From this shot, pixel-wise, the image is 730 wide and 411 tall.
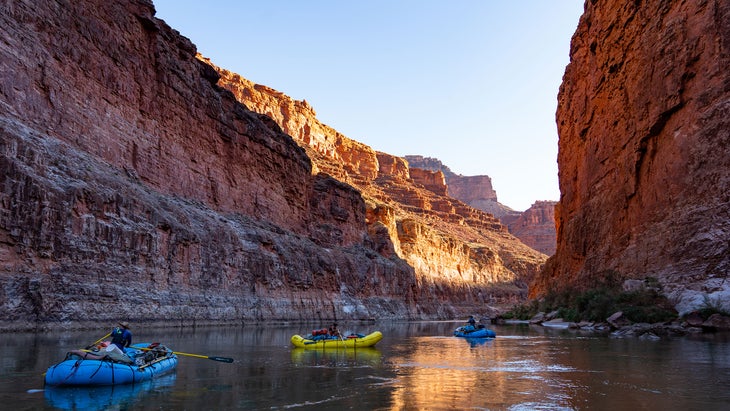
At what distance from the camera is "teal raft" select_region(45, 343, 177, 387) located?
1154cm

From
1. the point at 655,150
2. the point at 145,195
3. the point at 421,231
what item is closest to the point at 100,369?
the point at 145,195

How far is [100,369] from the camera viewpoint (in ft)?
38.9

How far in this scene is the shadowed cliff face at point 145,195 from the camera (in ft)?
87.8

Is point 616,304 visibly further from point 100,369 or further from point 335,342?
point 100,369

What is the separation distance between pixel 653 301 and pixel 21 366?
31175mm

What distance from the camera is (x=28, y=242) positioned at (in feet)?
83.6

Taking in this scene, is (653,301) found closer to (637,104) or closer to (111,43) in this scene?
(637,104)

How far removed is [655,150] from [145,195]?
3522 centimetres

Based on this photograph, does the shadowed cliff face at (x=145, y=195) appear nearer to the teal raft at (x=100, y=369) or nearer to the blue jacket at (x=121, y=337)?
the blue jacket at (x=121, y=337)

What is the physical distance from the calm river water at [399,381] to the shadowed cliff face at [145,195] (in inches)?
239

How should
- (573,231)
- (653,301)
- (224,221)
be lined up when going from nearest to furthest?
(653,301) < (224,221) < (573,231)

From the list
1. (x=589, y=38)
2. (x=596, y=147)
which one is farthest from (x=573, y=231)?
(x=589, y=38)

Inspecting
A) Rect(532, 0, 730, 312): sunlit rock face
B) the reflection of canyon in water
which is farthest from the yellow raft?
Rect(532, 0, 730, 312): sunlit rock face

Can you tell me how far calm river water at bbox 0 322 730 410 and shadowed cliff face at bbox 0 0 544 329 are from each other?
19.9 ft
